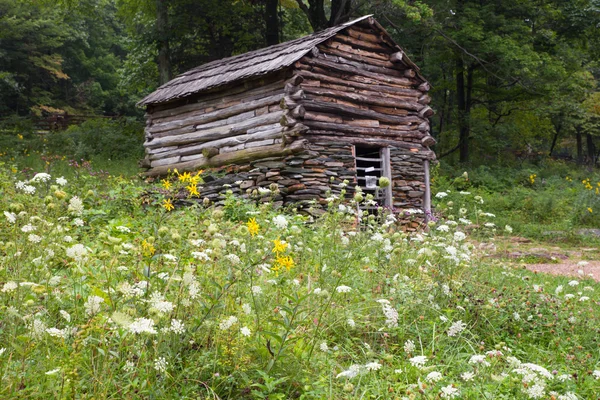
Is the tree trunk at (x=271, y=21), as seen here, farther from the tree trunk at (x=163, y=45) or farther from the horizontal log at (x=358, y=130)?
the horizontal log at (x=358, y=130)

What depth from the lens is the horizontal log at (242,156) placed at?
10648 millimetres

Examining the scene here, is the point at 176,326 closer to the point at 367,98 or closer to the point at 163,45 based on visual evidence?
the point at 367,98

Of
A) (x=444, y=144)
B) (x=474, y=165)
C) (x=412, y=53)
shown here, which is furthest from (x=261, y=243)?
(x=444, y=144)

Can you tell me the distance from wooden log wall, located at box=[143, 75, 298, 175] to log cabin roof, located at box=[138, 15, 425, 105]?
1.08 feet

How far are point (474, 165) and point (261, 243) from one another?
2059 centimetres

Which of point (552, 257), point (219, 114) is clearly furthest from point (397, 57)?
point (552, 257)

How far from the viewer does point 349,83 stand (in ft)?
38.7

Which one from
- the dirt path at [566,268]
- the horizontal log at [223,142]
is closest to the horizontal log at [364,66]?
the horizontal log at [223,142]

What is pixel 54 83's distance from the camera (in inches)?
1369

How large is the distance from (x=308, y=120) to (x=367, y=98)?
170 centimetres

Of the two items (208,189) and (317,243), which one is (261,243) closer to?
(317,243)

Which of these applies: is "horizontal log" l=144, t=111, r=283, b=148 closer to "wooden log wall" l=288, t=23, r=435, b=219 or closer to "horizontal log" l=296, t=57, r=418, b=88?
"wooden log wall" l=288, t=23, r=435, b=219

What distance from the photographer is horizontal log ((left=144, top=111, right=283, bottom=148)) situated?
11.3 meters

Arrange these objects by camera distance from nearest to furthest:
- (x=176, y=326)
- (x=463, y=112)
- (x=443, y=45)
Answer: (x=176, y=326)
(x=443, y=45)
(x=463, y=112)
